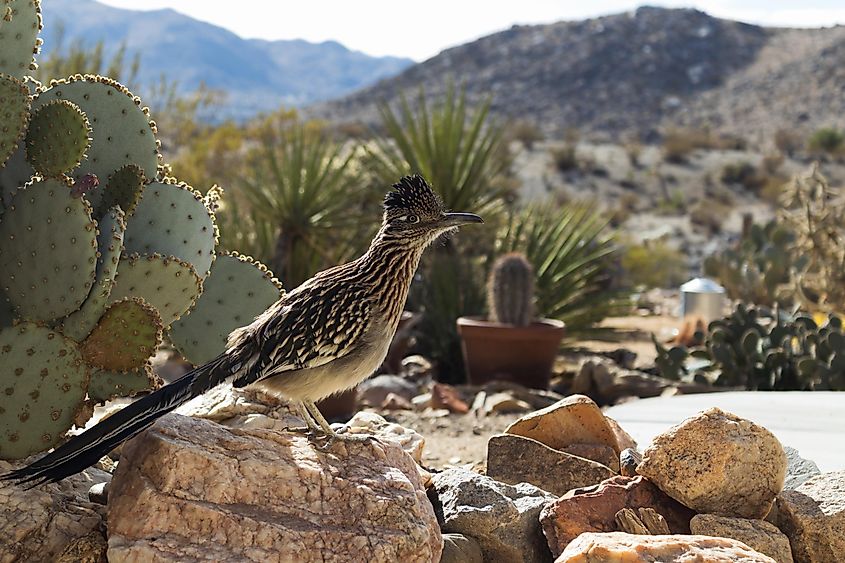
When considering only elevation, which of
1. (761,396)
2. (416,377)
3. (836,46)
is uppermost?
(836,46)

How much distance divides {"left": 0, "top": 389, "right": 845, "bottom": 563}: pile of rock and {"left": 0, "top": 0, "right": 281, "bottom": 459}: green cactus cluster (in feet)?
1.05

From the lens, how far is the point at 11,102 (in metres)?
3.72

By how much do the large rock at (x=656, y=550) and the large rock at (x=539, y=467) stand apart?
1.13 m

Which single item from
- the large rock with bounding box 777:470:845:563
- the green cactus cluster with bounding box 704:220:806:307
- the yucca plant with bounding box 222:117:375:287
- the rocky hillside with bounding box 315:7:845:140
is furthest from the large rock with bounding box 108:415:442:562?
the rocky hillside with bounding box 315:7:845:140

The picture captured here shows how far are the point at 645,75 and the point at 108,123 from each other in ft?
178

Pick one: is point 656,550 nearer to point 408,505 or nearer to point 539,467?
point 408,505

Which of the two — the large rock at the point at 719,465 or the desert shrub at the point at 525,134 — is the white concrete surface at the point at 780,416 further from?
the desert shrub at the point at 525,134

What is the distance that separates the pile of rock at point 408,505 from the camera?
3.03 metres

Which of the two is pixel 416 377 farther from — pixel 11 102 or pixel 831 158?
pixel 831 158

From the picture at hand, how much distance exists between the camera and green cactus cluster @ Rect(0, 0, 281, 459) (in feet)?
11.8

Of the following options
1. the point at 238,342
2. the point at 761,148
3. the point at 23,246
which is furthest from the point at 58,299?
the point at 761,148

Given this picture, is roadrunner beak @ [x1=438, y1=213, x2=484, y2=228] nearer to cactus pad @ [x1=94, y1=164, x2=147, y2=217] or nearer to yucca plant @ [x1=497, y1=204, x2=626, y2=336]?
cactus pad @ [x1=94, y1=164, x2=147, y2=217]

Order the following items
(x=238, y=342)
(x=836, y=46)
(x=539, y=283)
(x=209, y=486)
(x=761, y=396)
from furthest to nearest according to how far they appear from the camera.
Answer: (x=836, y=46) < (x=539, y=283) < (x=761, y=396) < (x=238, y=342) < (x=209, y=486)

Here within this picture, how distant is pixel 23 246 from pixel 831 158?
3835 centimetres
